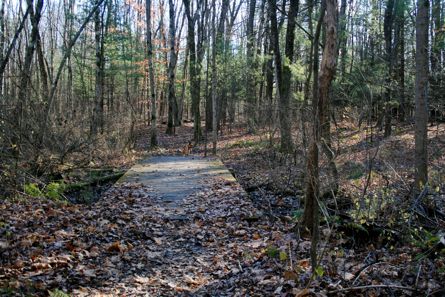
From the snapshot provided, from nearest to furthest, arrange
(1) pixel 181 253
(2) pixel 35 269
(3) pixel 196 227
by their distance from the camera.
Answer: (2) pixel 35 269 → (1) pixel 181 253 → (3) pixel 196 227

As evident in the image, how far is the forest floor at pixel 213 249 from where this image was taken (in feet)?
13.4

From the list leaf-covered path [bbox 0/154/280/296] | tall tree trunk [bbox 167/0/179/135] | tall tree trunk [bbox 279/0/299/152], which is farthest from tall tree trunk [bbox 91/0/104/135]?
Result: leaf-covered path [bbox 0/154/280/296]

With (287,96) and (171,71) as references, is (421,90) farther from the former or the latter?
(171,71)

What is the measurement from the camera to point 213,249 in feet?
19.6

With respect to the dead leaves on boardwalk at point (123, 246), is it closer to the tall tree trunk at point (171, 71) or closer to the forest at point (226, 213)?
the forest at point (226, 213)

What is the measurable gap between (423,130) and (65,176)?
8760mm

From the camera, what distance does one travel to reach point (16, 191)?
7137 mm

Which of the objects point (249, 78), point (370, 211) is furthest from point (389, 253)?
point (249, 78)

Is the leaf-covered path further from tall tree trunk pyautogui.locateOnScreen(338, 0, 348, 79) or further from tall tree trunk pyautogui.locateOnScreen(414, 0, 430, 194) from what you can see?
tall tree trunk pyautogui.locateOnScreen(338, 0, 348, 79)

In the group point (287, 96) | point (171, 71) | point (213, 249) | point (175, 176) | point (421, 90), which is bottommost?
point (213, 249)

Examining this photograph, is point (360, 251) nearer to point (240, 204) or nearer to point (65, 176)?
point (240, 204)

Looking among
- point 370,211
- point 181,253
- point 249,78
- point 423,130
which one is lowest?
point 181,253

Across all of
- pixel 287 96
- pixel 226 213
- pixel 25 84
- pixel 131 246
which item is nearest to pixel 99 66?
pixel 287 96

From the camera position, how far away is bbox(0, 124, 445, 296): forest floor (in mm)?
4098
